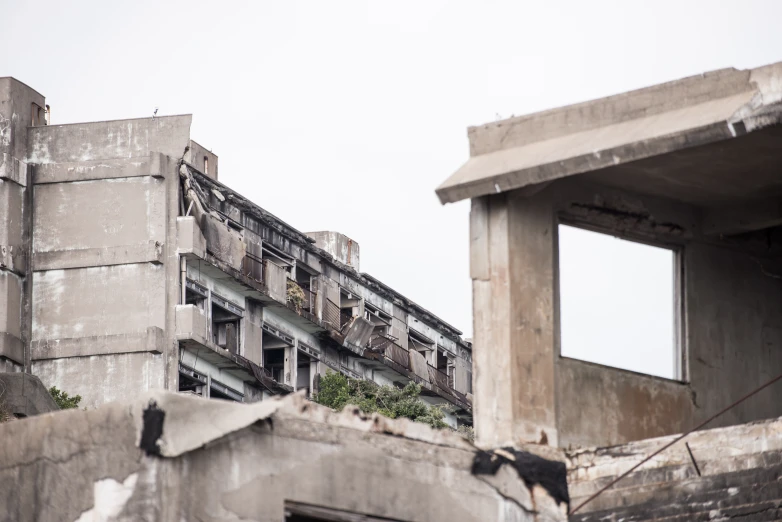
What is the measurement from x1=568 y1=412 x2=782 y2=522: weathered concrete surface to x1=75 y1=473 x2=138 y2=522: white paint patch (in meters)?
5.29

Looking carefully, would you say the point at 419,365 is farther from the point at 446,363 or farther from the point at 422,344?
the point at 446,363

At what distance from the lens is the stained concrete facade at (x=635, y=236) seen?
1500 centimetres

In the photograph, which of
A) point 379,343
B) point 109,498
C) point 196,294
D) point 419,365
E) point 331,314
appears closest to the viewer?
point 109,498

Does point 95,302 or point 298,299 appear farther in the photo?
point 298,299

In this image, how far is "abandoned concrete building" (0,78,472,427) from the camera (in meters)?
43.1

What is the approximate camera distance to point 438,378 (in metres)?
55.9

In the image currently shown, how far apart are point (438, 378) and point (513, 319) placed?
40.6 meters

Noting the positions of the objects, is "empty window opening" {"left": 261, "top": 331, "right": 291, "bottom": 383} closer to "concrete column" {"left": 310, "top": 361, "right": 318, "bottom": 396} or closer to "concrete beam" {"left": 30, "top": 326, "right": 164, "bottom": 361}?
"concrete column" {"left": 310, "top": 361, "right": 318, "bottom": 396}

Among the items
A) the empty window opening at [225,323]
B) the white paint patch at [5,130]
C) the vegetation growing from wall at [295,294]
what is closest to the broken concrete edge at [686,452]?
the white paint patch at [5,130]

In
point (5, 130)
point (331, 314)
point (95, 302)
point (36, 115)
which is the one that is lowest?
point (95, 302)

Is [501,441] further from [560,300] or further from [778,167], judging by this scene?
[778,167]

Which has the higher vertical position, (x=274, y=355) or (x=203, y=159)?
(x=203, y=159)

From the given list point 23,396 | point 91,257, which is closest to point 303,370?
point 91,257

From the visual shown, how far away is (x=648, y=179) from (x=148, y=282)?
29.0m
